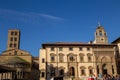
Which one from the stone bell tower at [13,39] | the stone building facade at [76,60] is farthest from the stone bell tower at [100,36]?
the stone bell tower at [13,39]

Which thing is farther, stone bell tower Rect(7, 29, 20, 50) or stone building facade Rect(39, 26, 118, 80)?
stone bell tower Rect(7, 29, 20, 50)

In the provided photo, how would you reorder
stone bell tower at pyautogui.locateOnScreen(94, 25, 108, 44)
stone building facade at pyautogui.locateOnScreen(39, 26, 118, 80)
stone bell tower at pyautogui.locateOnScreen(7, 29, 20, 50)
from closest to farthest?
stone building facade at pyautogui.locateOnScreen(39, 26, 118, 80)
stone bell tower at pyautogui.locateOnScreen(94, 25, 108, 44)
stone bell tower at pyautogui.locateOnScreen(7, 29, 20, 50)

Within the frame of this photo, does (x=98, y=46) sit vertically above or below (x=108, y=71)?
above

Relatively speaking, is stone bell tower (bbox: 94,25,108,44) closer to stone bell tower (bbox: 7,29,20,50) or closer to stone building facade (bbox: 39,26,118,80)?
stone building facade (bbox: 39,26,118,80)

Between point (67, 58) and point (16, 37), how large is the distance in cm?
3976

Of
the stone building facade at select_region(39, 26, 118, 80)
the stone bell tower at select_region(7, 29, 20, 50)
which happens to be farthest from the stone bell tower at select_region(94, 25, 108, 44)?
the stone bell tower at select_region(7, 29, 20, 50)

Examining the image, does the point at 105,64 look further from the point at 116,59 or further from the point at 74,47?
the point at 74,47

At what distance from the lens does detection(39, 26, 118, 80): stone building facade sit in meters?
48.2

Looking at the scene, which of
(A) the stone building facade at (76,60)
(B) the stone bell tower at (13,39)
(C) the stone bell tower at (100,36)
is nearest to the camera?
(A) the stone building facade at (76,60)

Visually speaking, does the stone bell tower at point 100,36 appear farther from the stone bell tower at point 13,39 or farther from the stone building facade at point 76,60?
the stone bell tower at point 13,39

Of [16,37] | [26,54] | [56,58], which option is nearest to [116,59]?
[56,58]

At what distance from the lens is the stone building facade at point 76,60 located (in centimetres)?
4825

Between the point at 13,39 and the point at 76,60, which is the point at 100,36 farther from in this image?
the point at 13,39

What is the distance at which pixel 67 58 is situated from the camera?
49406 mm
